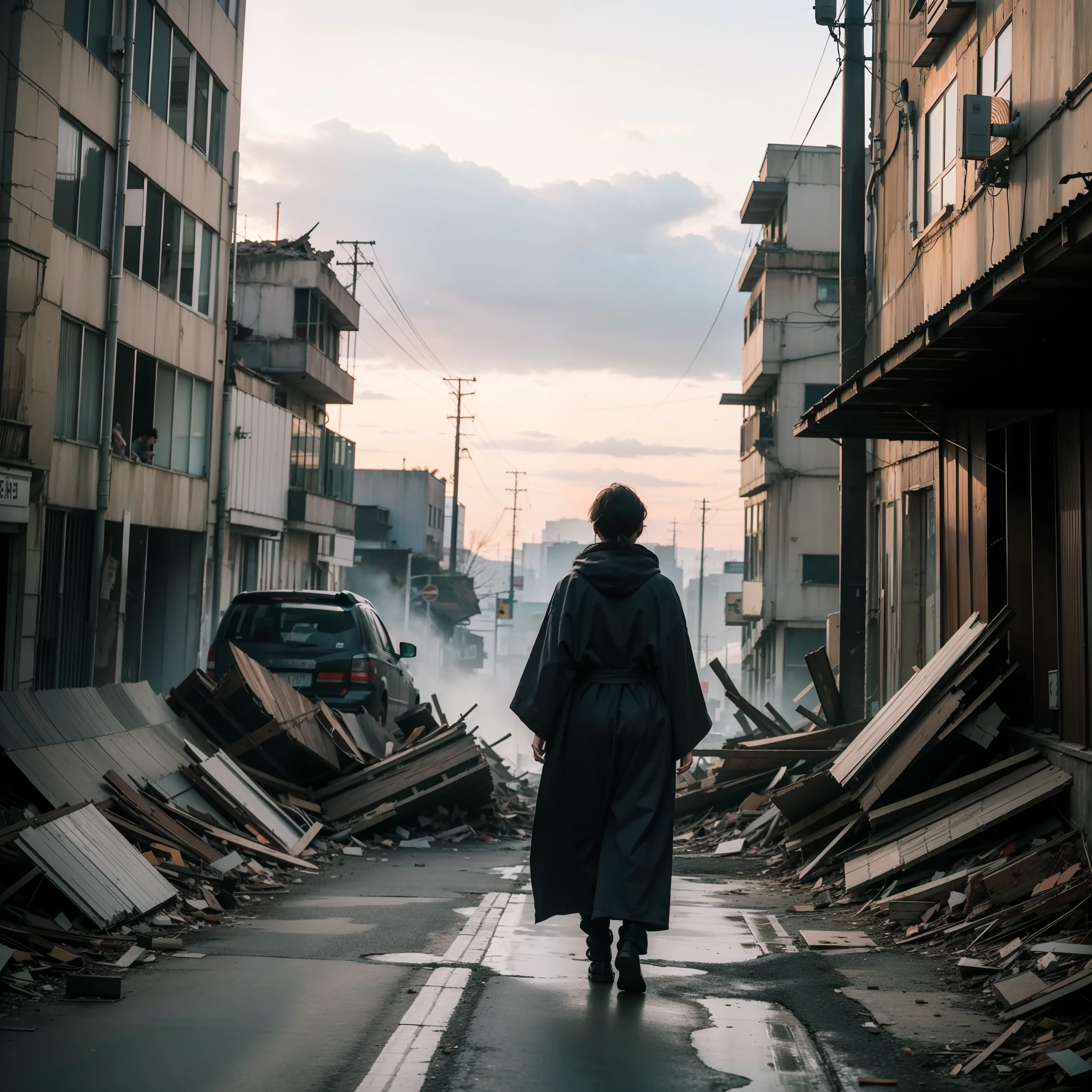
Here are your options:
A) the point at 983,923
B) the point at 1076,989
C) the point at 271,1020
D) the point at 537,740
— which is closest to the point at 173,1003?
the point at 271,1020

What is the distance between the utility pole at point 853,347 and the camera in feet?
53.3

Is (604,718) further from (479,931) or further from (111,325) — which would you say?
(111,325)

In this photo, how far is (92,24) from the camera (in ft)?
64.4

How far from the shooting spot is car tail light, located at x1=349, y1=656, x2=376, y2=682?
48.6 ft

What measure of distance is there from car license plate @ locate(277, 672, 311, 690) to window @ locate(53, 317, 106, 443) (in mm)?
6302

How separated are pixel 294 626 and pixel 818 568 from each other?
28.8 meters


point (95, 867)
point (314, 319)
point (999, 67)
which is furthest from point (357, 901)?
point (314, 319)

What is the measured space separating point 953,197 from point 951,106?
3.21 feet

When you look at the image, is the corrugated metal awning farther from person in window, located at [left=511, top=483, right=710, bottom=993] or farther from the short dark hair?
the short dark hair

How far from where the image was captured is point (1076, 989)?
17.3ft

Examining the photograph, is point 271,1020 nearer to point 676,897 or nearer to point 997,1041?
point 997,1041

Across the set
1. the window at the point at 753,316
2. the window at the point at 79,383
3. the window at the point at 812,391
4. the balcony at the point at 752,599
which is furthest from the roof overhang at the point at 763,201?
the window at the point at 79,383

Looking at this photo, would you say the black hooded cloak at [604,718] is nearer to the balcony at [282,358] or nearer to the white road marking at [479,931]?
the white road marking at [479,931]

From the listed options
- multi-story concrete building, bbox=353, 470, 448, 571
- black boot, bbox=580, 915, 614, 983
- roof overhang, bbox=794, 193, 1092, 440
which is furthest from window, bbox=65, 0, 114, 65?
multi-story concrete building, bbox=353, 470, 448, 571
